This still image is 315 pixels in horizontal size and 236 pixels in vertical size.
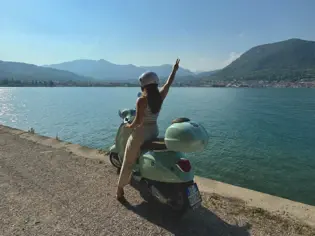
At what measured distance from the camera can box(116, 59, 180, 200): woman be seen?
13.8 feet

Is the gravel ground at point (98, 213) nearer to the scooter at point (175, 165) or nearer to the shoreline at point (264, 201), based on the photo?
the shoreline at point (264, 201)

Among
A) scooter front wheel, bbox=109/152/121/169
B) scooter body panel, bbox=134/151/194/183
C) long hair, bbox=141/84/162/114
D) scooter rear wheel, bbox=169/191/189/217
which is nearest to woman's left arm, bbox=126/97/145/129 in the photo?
long hair, bbox=141/84/162/114

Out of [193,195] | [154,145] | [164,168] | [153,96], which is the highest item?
[153,96]

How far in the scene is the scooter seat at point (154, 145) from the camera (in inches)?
169

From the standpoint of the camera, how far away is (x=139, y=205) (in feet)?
15.4

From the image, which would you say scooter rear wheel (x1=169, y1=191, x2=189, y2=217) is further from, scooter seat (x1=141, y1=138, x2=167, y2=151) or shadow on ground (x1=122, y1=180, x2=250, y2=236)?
scooter seat (x1=141, y1=138, x2=167, y2=151)

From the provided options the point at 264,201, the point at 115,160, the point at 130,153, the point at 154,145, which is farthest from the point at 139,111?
the point at 264,201

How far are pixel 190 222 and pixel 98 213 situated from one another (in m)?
1.43

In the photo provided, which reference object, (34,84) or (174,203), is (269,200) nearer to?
(174,203)

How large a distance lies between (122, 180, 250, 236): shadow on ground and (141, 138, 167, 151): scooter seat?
909mm

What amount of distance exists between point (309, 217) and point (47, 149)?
699 centimetres

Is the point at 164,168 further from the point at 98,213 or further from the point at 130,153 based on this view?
the point at 98,213

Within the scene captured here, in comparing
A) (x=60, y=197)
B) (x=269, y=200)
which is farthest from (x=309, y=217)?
(x=60, y=197)

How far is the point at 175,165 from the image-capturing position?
4.06m
